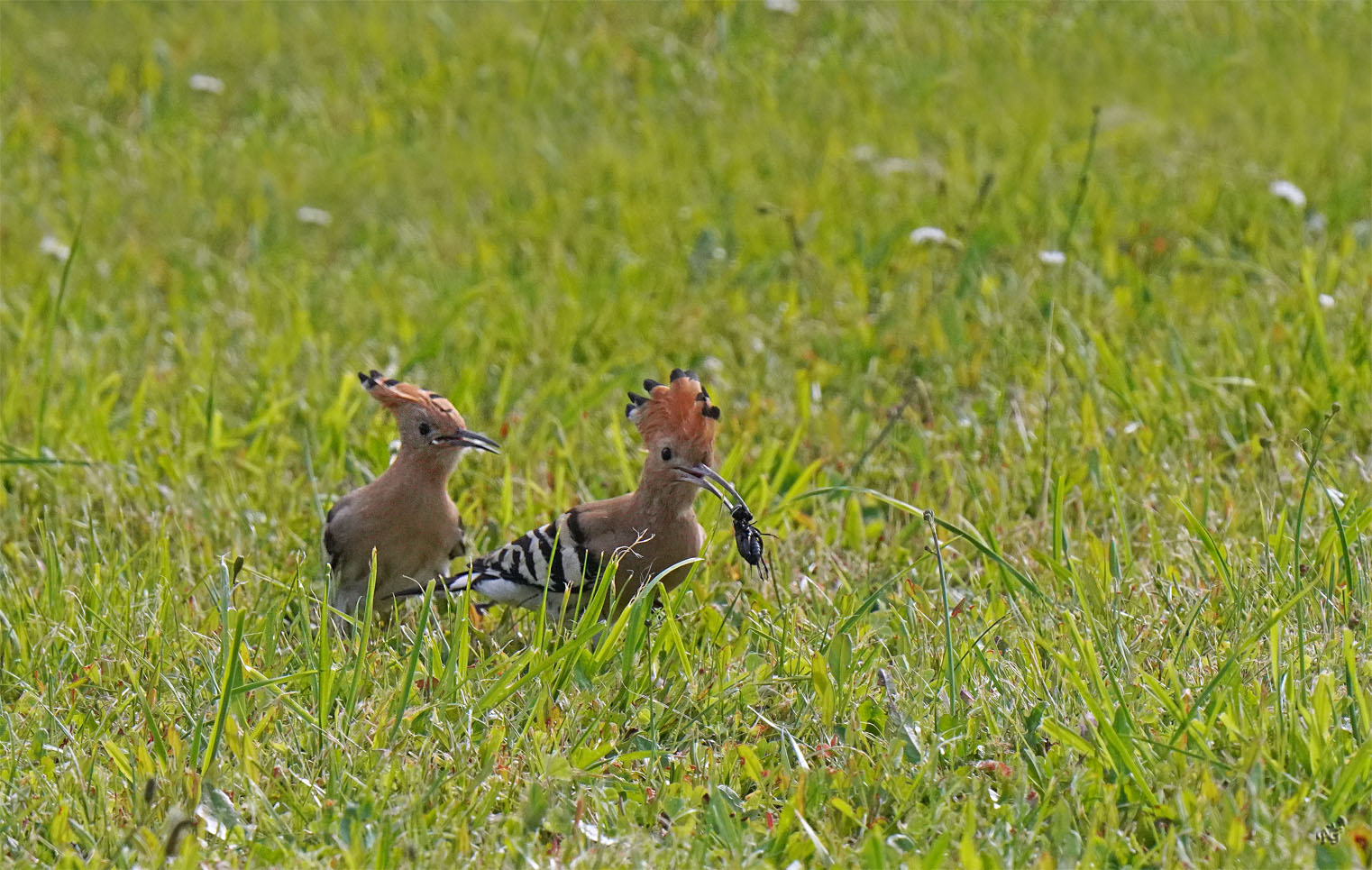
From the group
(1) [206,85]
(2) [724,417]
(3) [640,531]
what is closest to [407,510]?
(3) [640,531]

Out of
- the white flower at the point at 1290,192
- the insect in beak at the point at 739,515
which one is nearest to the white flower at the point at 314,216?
the white flower at the point at 1290,192

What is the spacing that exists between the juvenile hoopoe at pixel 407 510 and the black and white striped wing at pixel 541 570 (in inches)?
8.0

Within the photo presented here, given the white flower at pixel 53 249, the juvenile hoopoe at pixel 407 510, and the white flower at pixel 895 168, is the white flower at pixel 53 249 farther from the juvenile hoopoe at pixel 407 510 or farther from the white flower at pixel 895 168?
the juvenile hoopoe at pixel 407 510

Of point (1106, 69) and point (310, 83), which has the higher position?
point (1106, 69)

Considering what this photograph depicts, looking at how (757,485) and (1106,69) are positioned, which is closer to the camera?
(757,485)

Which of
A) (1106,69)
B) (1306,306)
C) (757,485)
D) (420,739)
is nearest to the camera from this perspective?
(420,739)

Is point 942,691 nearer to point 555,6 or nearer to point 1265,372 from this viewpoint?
point 1265,372

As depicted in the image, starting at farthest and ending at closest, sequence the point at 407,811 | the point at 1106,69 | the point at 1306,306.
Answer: the point at 1106,69 → the point at 1306,306 → the point at 407,811

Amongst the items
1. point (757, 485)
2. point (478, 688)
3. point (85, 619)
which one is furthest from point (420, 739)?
point (757, 485)

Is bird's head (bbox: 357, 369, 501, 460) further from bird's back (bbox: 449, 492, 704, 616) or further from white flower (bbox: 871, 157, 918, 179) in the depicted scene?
white flower (bbox: 871, 157, 918, 179)

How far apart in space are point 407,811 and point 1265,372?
3478 mm

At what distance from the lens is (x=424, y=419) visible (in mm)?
4086

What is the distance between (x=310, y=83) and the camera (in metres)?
10.1

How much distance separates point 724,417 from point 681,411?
177cm
